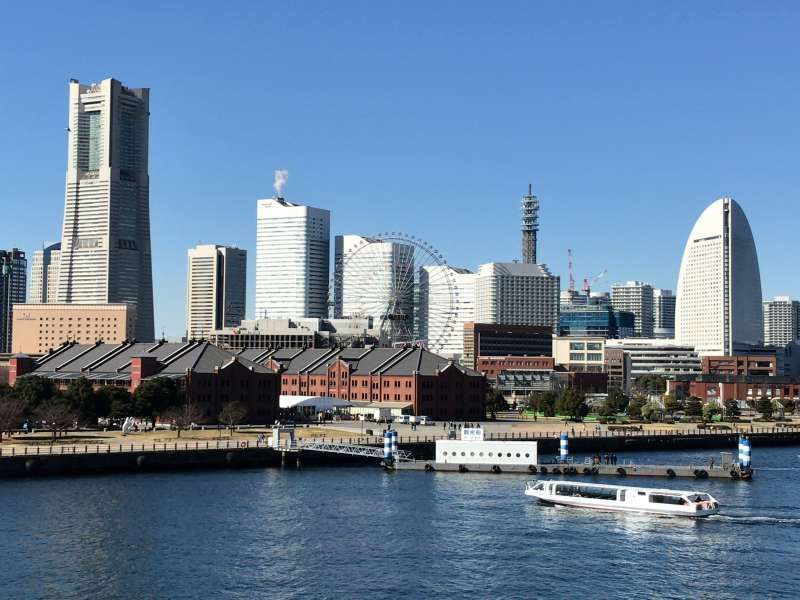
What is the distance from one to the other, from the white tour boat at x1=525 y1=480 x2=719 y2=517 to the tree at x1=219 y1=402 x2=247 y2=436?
5528 centimetres

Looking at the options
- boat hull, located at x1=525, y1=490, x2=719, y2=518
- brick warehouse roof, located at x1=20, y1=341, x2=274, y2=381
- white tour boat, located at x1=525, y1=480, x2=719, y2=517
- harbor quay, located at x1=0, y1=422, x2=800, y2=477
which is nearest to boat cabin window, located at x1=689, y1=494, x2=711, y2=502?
white tour boat, located at x1=525, y1=480, x2=719, y2=517

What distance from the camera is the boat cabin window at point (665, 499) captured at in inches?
3543

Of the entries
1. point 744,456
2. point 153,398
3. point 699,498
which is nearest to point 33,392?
point 153,398

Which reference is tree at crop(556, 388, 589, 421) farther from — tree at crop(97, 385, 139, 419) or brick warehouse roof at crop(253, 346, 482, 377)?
tree at crop(97, 385, 139, 419)

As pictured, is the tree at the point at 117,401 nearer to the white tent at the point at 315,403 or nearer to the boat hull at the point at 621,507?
the white tent at the point at 315,403

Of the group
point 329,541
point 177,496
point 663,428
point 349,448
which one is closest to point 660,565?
point 329,541

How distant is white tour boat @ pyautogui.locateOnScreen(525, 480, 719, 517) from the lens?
8856 cm

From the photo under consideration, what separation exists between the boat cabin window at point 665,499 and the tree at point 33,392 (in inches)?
3078

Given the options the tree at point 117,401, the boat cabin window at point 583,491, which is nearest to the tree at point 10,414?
the tree at point 117,401

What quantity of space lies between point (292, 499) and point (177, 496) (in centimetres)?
983

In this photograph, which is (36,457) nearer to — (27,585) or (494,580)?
(27,585)

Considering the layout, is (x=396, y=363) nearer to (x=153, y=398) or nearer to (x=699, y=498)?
(x=153, y=398)

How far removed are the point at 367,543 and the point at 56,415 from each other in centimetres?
6237

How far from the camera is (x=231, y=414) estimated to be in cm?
14325
